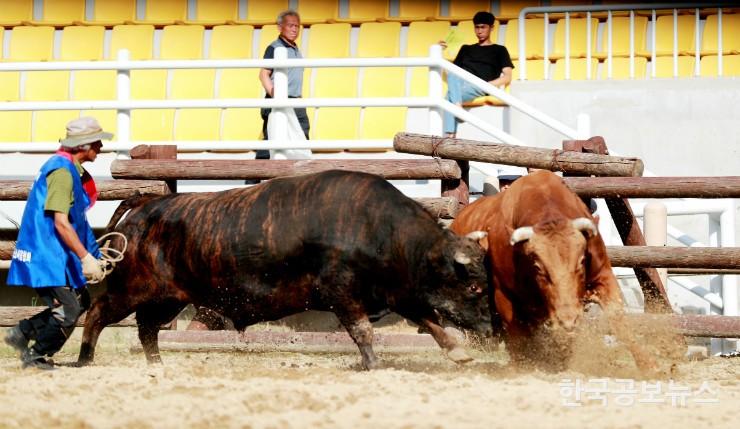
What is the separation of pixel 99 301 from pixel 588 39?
17.8ft

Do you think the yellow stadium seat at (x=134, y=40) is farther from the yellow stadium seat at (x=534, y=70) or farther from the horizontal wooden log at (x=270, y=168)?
the horizontal wooden log at (x=270, y=168)

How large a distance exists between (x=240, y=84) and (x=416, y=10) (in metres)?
1.89

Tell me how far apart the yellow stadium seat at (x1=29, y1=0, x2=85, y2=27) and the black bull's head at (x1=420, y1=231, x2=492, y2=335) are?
688 centimetres

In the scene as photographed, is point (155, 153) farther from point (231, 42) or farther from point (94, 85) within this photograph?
point (231, 42)

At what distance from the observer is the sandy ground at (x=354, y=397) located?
550 centimetres

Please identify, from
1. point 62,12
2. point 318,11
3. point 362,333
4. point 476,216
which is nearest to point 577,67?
point 318,11

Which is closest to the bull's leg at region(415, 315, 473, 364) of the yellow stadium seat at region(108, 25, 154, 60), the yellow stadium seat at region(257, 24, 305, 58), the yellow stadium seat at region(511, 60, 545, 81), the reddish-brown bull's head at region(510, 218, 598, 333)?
the reddish-brown bull's head at region(510, 218, 598, 333)

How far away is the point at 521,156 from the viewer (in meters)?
8.51

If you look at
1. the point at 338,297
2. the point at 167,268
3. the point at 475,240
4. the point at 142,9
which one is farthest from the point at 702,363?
the point at 142,9

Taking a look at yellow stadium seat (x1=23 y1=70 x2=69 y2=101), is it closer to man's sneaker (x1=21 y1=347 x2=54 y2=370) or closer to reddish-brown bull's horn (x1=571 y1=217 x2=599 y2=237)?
man's sneaker (x1=21 y1=347 x2=54 y2=370)

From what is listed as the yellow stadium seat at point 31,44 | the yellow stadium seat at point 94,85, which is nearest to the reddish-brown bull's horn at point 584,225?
the yellow stadium seat at point 94,85

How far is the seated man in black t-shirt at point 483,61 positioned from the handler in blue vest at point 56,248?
14.0 ft

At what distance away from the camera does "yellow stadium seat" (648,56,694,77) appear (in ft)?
38.5

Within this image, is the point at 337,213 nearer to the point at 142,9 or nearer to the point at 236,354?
the point at 236,354
